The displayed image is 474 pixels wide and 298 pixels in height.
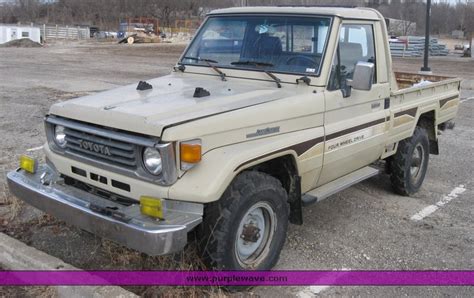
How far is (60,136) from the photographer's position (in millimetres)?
4266

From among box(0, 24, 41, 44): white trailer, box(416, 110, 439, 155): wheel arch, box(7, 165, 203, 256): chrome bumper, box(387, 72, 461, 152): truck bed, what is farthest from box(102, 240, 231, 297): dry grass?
box(0, 24, 41, 44): white trailer

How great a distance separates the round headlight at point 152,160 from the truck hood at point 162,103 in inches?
5.5

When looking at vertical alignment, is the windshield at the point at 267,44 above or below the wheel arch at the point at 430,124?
above

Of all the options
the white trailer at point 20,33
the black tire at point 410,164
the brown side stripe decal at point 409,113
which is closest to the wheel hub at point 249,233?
the brown side stripe decal at point 409,113

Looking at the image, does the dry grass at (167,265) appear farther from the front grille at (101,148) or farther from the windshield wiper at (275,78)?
the windshield wiper at (275,78)

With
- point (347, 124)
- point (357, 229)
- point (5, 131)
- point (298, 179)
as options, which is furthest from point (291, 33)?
point (5, 131)

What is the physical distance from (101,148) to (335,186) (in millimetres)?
2249

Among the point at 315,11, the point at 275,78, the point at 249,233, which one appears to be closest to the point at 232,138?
the point at 249,233

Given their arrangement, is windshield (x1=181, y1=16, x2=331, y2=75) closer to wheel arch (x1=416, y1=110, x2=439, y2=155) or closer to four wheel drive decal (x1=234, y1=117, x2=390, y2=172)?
four wheel drive decal (x1=234, y1=117, x2=390, y2=172)

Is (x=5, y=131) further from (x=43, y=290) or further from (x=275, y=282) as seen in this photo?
(x=275, y=282)

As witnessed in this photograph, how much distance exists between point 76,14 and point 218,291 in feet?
326

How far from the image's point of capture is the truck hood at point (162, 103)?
141 inches

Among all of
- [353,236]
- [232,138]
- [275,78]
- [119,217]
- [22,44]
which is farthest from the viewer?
[22,44]

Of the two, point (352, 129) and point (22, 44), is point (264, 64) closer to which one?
point (352, 129)
